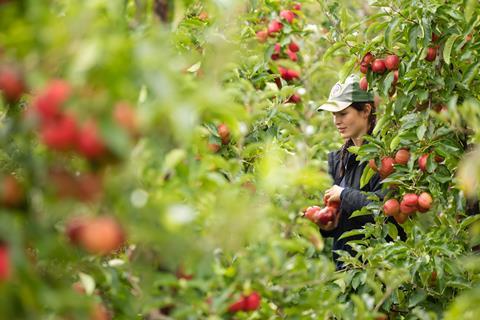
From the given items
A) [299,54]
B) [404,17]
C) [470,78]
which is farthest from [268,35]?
[470,78]

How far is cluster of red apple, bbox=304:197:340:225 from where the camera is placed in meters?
3.52

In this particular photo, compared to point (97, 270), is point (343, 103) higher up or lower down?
lower down

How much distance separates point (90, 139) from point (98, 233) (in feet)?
0.53

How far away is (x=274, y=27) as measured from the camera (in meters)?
4.25

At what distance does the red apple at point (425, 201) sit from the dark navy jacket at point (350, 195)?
0.26m

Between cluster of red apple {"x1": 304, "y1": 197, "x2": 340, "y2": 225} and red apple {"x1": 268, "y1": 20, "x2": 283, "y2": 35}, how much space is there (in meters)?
1.17

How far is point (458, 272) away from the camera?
2754 millimetres

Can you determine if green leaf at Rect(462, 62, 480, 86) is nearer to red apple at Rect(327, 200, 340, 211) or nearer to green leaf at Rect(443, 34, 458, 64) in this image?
green leaf at Rect(443, 34, 458, 64)

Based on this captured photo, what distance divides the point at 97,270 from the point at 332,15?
7.93 feet

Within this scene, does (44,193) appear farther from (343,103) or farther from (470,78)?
(343,103)

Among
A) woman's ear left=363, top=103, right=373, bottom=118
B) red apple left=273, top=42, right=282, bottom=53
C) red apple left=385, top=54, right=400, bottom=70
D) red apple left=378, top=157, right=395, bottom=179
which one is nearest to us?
red apple left=378, top=157, right=395, bottom=179

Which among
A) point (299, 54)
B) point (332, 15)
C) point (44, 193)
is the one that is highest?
point (44, 193)

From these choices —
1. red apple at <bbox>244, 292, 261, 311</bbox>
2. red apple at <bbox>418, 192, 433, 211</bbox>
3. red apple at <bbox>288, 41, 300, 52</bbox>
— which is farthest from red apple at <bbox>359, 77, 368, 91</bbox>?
red apple at <bbox>244, 292, 261, 311</bbox>

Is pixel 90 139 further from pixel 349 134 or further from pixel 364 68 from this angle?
pixel 349 134
